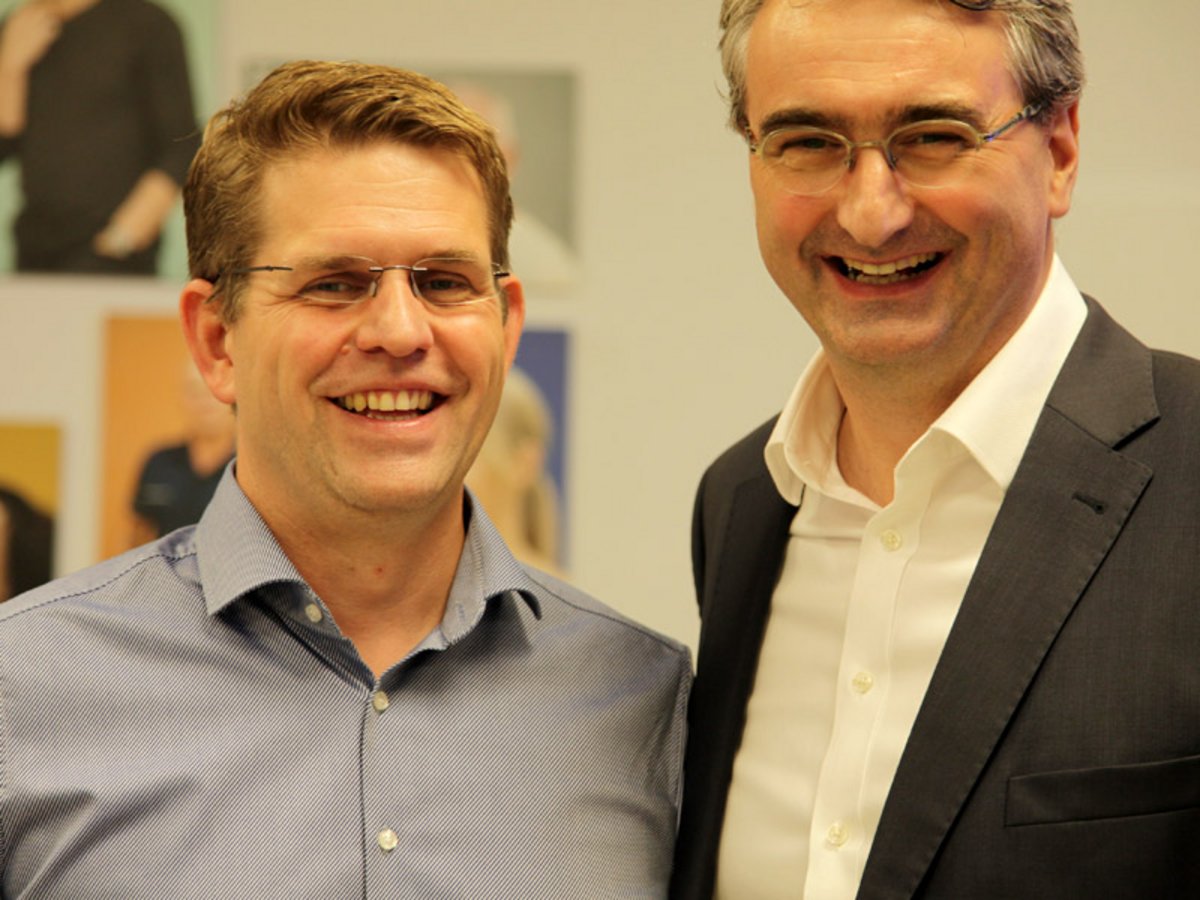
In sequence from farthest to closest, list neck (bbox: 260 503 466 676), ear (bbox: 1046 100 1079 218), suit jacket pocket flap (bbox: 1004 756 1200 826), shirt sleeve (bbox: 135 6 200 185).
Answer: shirt sleeve (bbox: 135 6 200 185) → neck (bbox: 260 503 466 676) → ear (bbox: 1046 100 1079 218) → suit jacket pocket flap (bbox: 1004 756 1200 826)

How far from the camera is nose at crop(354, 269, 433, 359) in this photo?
5.81 feet

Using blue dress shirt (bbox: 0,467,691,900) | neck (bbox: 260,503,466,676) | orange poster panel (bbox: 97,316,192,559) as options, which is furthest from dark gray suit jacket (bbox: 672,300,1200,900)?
orange poster panel (bbox: 97,316,192,559)

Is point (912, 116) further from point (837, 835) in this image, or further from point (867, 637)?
point (837, 835)

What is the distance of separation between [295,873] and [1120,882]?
2.82 feet

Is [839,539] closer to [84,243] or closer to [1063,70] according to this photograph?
[1063,70]

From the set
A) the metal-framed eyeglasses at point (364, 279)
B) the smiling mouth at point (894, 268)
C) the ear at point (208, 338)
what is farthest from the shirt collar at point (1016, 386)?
the ear at point (208, 338)

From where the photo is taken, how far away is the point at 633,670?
198 centimetres

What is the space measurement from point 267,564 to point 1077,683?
0.91 metres

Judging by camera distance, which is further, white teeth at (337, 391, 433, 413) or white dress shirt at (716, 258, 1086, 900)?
white teeth at (337, 391, 433, 413)

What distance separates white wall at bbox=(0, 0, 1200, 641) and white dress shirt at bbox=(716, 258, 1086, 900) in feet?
4.43

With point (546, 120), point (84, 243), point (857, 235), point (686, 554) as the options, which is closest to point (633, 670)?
point (857, 235)

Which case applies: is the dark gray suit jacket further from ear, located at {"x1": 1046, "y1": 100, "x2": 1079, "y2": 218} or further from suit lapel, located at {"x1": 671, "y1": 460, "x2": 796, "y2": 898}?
suit lapel, located at {"x1": 671, "y1": 460, "x2": 796, "y2": 898}

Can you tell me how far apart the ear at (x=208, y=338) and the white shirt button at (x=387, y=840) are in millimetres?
579

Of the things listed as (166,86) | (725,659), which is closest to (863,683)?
(725,659)
